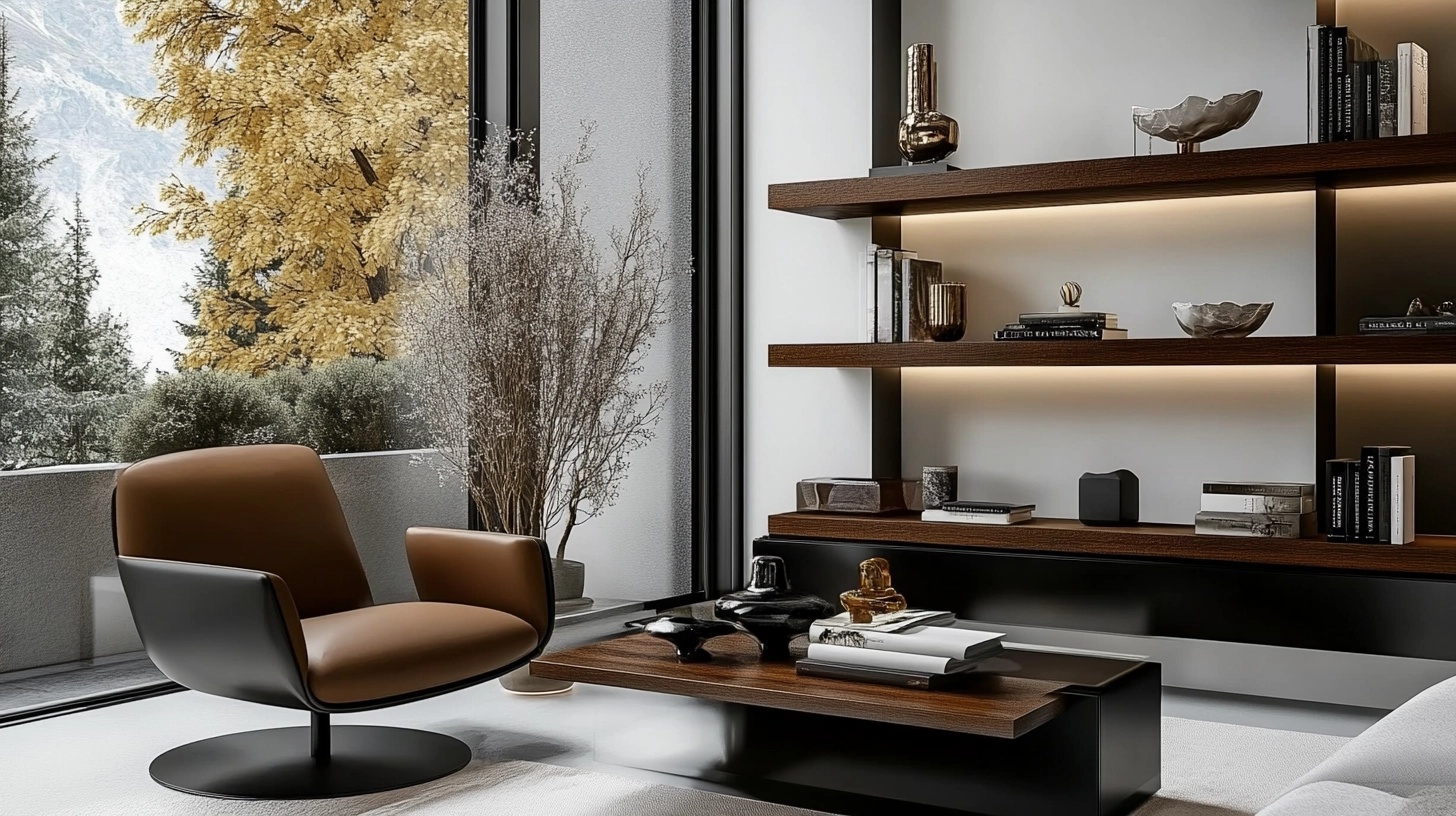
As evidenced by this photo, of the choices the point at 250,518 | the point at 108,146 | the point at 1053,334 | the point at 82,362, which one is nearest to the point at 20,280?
the point at 82,362

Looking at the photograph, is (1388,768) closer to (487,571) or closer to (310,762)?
(487,571)

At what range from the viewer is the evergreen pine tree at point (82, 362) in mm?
3135

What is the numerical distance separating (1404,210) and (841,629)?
2385 millimetres

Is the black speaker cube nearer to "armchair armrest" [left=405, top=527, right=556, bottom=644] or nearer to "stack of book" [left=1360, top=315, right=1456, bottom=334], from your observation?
"stack of book" [left=1360, top=315, right=1456, bottom=334]

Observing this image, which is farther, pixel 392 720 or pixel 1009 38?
pixel 1009 38

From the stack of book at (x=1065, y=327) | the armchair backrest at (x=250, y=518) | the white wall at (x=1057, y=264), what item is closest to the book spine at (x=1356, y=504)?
the white wall at (x=1057, y=264)

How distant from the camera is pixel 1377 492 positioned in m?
3.46

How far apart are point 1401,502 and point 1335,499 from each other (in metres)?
0.17

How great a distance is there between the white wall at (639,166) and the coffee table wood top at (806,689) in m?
1.73

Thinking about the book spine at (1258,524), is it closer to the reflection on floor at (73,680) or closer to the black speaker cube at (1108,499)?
the black speaker cube at (1108,499)

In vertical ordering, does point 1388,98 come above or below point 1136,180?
above

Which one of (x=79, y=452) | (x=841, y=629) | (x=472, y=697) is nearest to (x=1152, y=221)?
(x=841, y=629)

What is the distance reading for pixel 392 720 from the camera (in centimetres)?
334

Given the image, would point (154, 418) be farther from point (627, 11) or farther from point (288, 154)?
point (627, 11)
